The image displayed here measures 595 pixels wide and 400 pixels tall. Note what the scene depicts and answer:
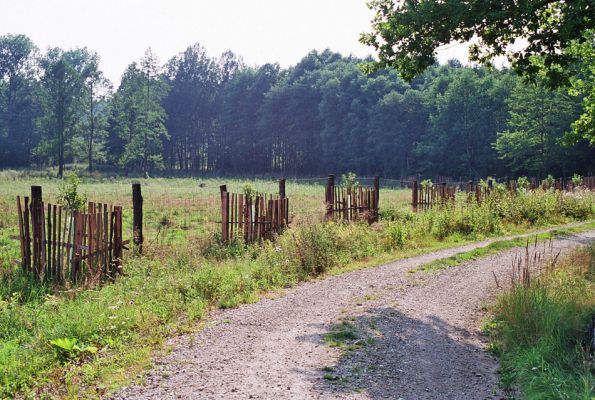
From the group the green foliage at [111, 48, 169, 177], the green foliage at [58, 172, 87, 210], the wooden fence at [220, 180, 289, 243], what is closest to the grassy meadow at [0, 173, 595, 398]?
the wooden fence at [220, 180, 289, 243]

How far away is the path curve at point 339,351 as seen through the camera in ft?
18.0

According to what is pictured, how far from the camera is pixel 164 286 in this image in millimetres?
9094

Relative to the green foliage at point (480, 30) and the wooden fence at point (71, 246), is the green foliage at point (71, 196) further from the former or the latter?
the green foliage at point (480, 30)

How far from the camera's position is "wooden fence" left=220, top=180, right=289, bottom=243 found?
44.4ft

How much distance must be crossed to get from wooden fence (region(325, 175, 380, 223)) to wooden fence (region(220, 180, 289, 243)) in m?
2.29

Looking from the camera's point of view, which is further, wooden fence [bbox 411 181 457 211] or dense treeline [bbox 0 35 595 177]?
dense treeline [bbox 0 35 595 177]

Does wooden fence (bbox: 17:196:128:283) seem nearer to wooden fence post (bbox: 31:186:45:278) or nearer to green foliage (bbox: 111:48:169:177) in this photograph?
wooden fence post (bbox: 31:186:45:278)

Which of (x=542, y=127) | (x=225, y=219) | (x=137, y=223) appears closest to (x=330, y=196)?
(x=225, y=219)

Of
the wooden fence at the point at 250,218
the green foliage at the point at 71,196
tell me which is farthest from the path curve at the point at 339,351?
the green foliage at the point at 71,196

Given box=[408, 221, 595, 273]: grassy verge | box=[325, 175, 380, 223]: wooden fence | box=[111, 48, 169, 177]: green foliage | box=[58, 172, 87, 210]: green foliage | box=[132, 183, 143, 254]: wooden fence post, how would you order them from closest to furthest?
box=[58, 172, 87, 210]: green foliage, box=[408, 221, 595, 273]: grassy verge, box=[132, 183, 143, 254]: wooden fence post, box=[325, 175, 380, 223]: wooden fence, box=[111, 48, 169, 177]: green foliage

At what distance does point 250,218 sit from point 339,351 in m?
7.43

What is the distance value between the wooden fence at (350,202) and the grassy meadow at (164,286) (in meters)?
0.78

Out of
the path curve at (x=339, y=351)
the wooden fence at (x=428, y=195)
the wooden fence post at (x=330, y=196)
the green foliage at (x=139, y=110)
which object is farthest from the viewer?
the green foliage at (x=139, y=110)

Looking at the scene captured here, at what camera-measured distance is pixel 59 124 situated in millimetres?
62500
